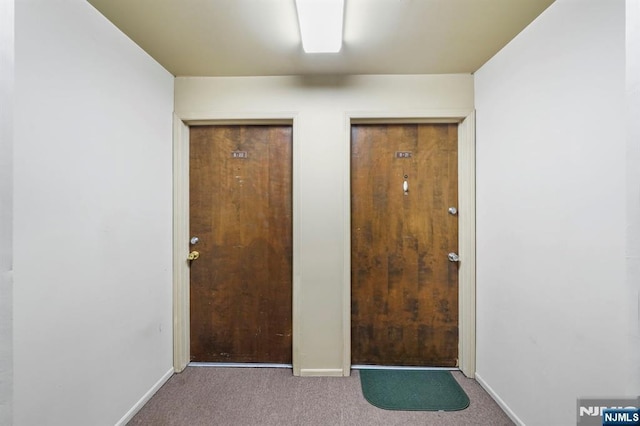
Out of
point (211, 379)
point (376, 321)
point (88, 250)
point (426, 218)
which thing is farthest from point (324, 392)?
point (88, 250)

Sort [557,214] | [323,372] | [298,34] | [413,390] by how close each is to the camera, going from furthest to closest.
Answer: [323,372], [413,390], [298,34], [557,214]

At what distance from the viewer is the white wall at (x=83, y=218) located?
3.33 ft

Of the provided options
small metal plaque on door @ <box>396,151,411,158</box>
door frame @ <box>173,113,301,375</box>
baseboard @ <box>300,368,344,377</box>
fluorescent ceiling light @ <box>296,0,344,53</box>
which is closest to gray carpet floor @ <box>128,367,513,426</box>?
baseboard @ <box>300,368,344,377</box>

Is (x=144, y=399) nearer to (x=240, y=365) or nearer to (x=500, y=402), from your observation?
(x=240, y=365)

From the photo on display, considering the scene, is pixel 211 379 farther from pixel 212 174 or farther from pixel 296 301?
pixel 212 174

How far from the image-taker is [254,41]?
1532mm

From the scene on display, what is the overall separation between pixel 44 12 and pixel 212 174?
1153mm

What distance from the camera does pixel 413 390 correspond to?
175 centimetres

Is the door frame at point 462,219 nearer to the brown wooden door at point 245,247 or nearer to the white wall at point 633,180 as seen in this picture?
the brown wooden door at point 245,247

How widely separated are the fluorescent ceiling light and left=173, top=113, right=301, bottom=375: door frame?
Result: 560 mm

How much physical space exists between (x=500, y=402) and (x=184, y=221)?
8.50 ft

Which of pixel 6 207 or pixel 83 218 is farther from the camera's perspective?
pixel 83 218

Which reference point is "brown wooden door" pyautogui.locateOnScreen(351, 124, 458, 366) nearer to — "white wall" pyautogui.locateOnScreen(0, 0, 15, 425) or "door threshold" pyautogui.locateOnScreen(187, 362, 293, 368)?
"door threshold" pyautogui.locateOnScreen(187, 362, 293, 368)

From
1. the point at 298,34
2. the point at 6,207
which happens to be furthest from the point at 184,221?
the point at 298,34
